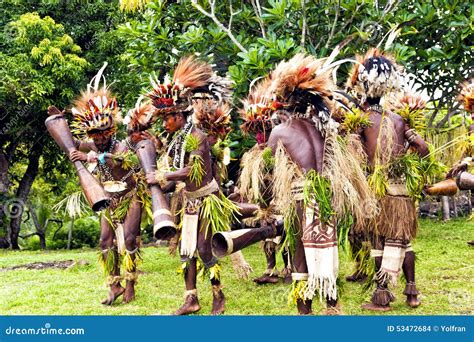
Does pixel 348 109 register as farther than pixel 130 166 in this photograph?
No

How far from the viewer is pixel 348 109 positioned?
12.9 ft

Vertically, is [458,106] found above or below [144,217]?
above

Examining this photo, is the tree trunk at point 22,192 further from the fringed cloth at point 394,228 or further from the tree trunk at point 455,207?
the fringed cloth at point 394,228

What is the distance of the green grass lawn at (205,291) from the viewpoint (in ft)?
14.8

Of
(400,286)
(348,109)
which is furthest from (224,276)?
(348,109)

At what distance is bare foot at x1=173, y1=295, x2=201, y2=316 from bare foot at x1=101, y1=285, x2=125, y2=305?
735 millimetres

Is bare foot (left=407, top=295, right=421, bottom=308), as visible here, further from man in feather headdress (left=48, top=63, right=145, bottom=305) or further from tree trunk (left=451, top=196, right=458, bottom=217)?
tree trunk (left=451, top=196, right=458, bottom=217)

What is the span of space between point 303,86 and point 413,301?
6.44 feet

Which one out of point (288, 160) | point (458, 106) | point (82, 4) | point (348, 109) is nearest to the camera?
point (288, 160)

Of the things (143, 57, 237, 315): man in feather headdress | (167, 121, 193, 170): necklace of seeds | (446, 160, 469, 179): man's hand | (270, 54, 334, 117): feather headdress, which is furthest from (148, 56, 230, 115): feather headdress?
(446, 160, 469, 179): man's hand

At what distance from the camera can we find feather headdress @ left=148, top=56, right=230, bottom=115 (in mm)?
4203

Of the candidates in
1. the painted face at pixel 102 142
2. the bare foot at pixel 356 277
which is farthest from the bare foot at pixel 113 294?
the bare foot at pixel 356 277

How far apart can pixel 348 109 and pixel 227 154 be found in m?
1.15

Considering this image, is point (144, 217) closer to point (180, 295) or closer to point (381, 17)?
point (180, 295)
